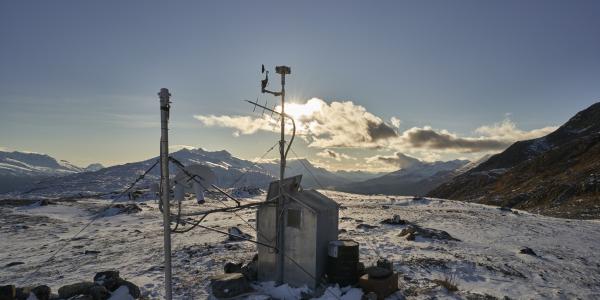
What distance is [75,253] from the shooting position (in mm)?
20828

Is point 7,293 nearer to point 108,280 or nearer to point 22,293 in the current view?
point 22,293

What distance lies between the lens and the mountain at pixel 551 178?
2071 inches

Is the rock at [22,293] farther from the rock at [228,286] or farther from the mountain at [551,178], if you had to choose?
the mountain at [551,178]

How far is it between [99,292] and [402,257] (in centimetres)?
1404

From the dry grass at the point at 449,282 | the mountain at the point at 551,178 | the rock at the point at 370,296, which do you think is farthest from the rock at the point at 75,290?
the mountain at the point at 551,178

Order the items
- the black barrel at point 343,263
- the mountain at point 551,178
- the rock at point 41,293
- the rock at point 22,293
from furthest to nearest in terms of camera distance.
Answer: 1. the mountain at point 551,178
2. the black barrel at point 343,263
3. the rock at point 41,293
4. the rock at point 22,293

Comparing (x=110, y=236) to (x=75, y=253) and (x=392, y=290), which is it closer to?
(x=75, y=253)

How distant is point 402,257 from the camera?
18344 millimetres

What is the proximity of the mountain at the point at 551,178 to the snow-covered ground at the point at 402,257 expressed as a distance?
78.0ft

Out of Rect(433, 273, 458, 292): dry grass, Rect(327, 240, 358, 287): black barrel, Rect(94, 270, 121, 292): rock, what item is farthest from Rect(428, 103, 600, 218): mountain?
Rect(94, 270, 121, 292): rock

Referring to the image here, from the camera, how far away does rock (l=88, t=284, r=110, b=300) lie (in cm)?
1105

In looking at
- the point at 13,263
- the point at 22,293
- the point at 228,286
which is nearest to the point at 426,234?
the point at 228,286

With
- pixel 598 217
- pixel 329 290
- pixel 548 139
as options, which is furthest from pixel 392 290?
pixel 548 139

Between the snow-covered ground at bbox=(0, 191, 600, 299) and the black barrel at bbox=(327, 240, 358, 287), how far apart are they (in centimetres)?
64
